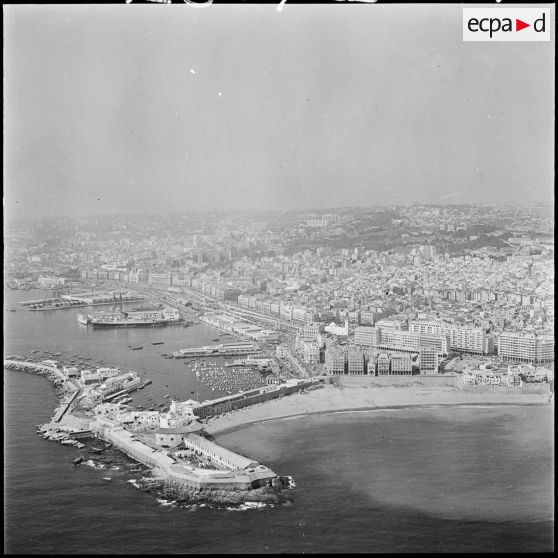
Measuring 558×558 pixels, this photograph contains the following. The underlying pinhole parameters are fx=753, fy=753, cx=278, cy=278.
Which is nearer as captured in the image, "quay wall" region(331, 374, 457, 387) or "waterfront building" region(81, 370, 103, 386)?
"waterfront building" region(81, 370, 103, 386)

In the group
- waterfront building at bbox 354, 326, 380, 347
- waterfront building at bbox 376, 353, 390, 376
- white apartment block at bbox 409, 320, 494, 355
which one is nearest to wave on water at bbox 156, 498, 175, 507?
waterfront building at bbox 376, 353, 390, 376

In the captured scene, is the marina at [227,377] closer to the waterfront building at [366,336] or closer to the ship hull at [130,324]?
the ship hull at [130,324]

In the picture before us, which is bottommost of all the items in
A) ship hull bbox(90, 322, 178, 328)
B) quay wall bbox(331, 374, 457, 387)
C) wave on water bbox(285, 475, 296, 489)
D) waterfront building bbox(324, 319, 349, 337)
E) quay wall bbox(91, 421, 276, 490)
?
wave on water bbox(285, 475, 296, 489)

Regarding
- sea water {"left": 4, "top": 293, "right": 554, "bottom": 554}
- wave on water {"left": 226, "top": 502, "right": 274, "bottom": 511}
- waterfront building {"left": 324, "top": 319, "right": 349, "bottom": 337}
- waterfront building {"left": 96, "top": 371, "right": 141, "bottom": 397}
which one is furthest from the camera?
waterfront building {"left": 324, "top": 319, "right": 349, "bottom": 337}

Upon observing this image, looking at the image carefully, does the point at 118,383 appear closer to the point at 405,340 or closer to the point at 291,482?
the point at 291,482

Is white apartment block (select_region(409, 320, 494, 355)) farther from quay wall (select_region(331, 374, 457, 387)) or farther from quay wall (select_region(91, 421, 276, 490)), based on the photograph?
quay wall (select_region(91, 421, 276, 490))

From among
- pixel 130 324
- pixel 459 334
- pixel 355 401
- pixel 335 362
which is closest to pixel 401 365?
Answer: pixel 335 362
